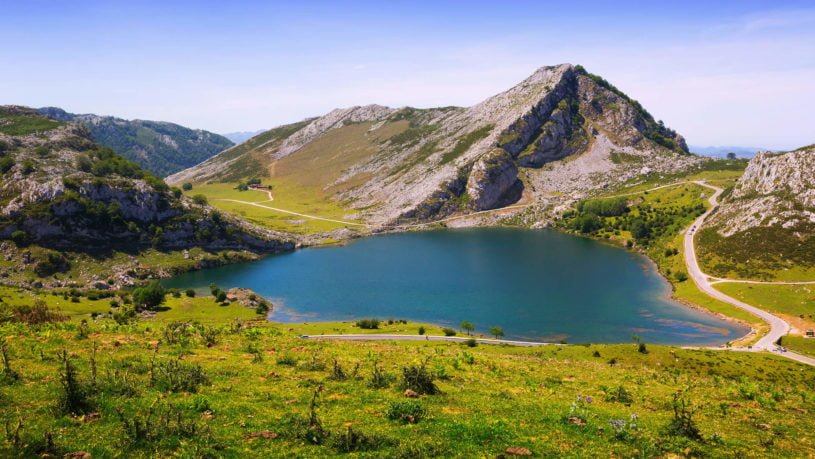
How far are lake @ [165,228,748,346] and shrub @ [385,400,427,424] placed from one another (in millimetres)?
76533

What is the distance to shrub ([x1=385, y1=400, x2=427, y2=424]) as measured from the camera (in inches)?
882

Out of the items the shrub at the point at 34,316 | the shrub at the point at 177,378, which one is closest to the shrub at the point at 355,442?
the shrub at the point at 177,378

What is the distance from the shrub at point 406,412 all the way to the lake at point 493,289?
76533 mm

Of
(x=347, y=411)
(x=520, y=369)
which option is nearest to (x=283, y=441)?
(x=347, y=411)

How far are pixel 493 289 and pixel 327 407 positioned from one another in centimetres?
11101

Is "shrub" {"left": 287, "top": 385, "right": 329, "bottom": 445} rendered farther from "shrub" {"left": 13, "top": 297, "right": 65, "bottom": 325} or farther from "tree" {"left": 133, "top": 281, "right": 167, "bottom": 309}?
"tree" {"left": 133, "top": 281, "right": 167, "bottom": 309}

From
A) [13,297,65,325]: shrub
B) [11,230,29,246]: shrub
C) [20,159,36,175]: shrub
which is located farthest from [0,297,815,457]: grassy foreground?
[20,159,36,175]: shrub

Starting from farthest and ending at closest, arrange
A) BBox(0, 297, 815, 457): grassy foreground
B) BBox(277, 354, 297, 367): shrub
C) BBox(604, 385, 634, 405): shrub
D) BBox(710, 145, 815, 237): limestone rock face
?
1. BBox(710, 145, 815, 237): limestone rock face
2. BBox(277, 354, 297, 367): shrub
3. BBox(604, 385, 634, 405): shrub
4. BBox(0, 297, 815, 457): grassy foreground

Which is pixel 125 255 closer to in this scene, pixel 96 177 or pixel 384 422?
pixel 96 177

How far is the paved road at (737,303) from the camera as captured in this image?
8476cm

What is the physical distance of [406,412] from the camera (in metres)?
22.9

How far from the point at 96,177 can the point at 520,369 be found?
192m

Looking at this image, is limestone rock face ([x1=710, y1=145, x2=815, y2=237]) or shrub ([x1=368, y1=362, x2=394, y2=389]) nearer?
shrub ([x1=368, y1=362, x2=394, y2=389])

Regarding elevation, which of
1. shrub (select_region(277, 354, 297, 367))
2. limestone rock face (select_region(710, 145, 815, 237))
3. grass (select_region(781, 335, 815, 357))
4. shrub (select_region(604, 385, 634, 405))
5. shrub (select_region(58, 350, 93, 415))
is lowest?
grass (select_region(781, 335, 815, 357))
